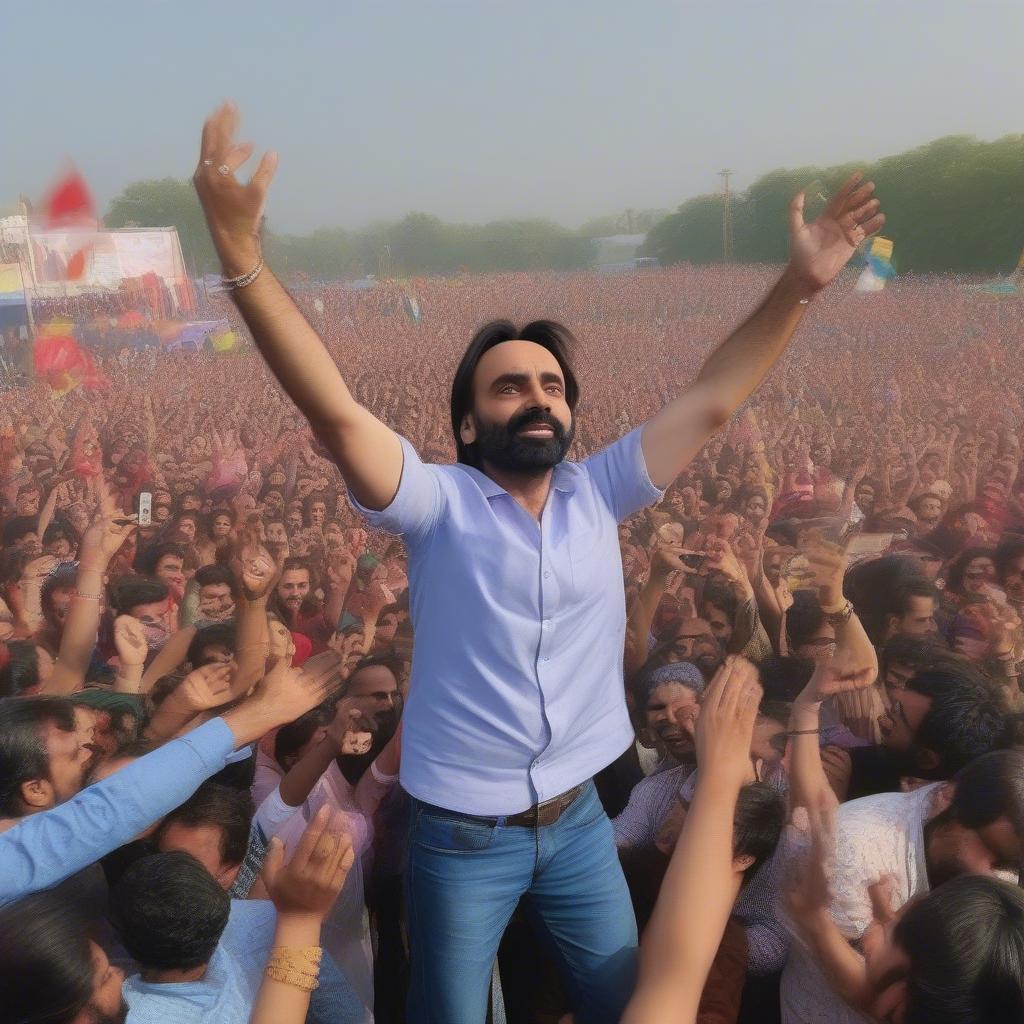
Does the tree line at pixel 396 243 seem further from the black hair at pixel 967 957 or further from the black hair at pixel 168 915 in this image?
the black hair at pixel 967 957

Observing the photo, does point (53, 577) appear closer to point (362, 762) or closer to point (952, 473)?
point (362, 762)

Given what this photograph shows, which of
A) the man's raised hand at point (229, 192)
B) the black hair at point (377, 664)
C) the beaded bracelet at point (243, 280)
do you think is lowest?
the black hair at point (377, 664)

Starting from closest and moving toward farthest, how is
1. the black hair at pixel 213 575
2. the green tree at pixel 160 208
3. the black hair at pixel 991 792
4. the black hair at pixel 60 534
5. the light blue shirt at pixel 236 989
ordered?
the light blue shirt at pixel 236 989 < the black hair at pixel 991 792 < the green tree at pixel 160 208 < the black hair at pixel 213 575 < the black hair at pixel 60 534

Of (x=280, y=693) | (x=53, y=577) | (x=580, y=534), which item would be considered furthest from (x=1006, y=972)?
(x=53, y=577)

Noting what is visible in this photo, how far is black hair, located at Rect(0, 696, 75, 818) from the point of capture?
1787mm

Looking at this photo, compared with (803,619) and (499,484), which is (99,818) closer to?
(499,484)

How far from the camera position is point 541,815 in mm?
1443

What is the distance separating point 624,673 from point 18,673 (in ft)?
5.09

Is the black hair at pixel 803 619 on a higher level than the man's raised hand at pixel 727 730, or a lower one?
lower

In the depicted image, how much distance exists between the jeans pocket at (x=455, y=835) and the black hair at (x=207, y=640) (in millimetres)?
1032

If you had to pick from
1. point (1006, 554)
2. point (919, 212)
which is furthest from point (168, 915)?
point (919, 212)

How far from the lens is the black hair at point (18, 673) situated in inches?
94.1

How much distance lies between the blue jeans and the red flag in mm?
1978

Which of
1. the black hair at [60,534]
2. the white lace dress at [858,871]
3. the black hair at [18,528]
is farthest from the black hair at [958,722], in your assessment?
the black hair at [18,528]
